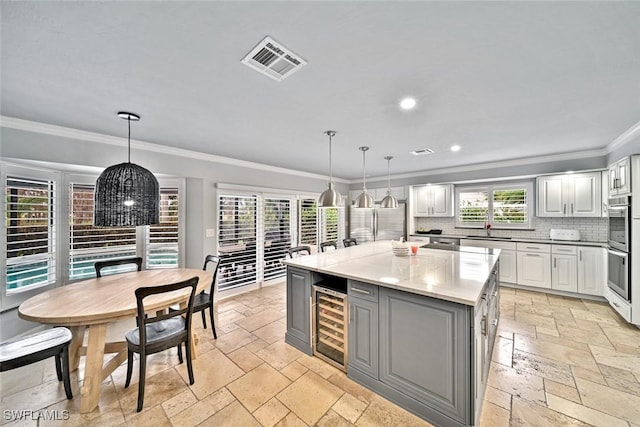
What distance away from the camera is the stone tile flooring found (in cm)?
179

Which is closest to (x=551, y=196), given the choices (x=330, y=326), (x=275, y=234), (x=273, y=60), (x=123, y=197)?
(x=330, y=326)

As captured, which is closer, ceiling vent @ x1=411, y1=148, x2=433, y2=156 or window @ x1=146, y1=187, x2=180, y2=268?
window @ x1=146, y1=187, x2=180, y2=268

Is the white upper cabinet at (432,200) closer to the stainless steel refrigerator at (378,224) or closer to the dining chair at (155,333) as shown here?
the stainless steel refrigerator at (378,224)

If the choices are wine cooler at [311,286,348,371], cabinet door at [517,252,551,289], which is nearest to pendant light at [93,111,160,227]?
wine cooler at [311,286,348,371]

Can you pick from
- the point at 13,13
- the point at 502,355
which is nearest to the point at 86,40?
the point at 13,13

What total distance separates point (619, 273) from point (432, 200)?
119 inches

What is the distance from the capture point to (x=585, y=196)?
4105 mm

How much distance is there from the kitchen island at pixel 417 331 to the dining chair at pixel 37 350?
1.96 m

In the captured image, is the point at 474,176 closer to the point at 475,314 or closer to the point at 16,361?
→ the point at 475,314

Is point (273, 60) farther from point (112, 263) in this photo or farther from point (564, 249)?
point (564, 249)

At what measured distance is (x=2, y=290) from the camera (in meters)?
2.51

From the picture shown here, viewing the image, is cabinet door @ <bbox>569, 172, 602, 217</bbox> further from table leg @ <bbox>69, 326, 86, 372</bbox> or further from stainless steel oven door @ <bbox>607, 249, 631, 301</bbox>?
table leg @ <bbox>69, 326, 86, 372</bbox>

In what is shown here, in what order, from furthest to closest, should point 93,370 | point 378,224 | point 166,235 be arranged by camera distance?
point 378,224, point 166,235, point 93,370

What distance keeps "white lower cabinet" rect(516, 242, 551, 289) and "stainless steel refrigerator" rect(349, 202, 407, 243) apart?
2.24m
